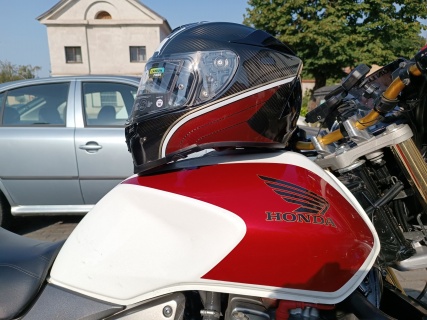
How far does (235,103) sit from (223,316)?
2.30ft

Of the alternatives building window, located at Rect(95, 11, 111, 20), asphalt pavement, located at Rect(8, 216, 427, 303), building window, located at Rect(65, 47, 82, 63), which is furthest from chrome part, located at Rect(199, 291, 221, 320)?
building window, located at Rect(95, 11, 111, 20)

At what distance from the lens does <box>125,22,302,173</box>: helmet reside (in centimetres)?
104

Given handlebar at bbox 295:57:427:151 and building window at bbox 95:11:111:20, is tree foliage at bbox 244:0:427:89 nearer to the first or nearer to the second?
building window at bbox 95:11:111:20

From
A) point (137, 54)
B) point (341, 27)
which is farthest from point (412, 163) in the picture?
point (137, 54)

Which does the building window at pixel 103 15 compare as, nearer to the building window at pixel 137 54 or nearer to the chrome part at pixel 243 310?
the building window at pixel 137 54

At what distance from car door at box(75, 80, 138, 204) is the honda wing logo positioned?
8.92 feet

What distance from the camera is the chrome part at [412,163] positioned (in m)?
1.10

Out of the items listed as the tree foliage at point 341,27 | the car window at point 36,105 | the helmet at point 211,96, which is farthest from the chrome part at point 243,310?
the tree foliage at point 341,27

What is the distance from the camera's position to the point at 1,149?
362 cm

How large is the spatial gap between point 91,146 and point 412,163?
3.15 meters

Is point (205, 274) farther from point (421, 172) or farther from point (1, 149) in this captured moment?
point (1, 149)

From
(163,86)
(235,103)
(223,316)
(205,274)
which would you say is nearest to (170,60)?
(163,86)

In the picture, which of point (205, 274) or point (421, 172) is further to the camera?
point (421, 172)

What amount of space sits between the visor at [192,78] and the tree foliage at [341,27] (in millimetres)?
18486
